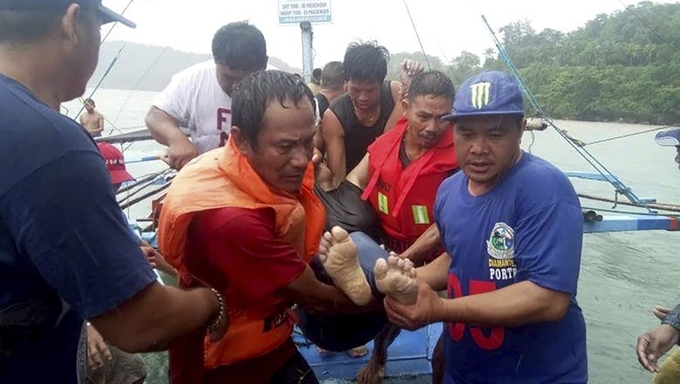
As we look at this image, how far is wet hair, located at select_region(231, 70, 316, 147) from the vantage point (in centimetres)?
191

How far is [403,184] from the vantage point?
3.12 metres

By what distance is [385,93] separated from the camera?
3.65m

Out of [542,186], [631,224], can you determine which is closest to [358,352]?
[542,186]

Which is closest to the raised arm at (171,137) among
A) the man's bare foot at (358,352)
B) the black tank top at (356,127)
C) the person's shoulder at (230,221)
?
the black tank top at (356,127)

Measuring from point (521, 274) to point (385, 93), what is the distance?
186 centimetres

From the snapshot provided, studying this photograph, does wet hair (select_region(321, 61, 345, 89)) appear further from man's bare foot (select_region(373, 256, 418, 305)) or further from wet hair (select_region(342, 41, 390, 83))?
man's bare foot (select_region(373, 256, 418, 305))

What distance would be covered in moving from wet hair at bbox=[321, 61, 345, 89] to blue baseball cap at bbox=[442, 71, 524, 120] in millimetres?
3103

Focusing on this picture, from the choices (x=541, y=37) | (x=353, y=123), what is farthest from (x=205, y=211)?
(x=541, y=37)

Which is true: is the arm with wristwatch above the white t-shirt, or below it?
below

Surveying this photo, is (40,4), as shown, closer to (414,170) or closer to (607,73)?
(414,170)

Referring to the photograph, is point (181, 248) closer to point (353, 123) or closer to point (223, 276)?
point (223, 276)

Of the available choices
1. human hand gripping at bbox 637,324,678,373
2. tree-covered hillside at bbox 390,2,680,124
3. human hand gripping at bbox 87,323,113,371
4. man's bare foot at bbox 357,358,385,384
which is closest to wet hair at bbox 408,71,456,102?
human hand gripping at bbox 637,324,678,373

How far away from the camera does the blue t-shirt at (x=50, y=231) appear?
3.74ft

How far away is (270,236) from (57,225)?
74 cm
